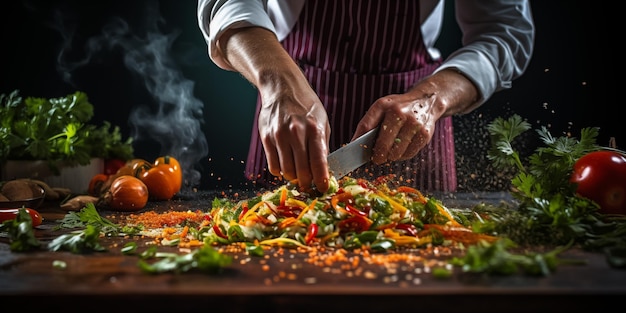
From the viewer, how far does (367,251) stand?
1.53 metres

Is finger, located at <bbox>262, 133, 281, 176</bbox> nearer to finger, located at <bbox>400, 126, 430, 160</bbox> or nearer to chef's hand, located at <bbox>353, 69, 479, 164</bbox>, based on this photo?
chef's hand, located at <bbox>353, 69, 479, 164</bbox>

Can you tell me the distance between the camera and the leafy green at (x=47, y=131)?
292cm

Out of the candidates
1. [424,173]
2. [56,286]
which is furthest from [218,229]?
[424,173]

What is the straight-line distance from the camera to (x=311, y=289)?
3.75 feet

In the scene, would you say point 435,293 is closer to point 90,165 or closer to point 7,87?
point 90,165

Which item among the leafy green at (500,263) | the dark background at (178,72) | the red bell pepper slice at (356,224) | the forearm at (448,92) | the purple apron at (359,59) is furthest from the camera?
the dark background at (178,72)

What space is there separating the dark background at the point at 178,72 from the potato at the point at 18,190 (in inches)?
71.5

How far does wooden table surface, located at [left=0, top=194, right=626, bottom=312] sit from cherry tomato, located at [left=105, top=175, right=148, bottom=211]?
112 cm

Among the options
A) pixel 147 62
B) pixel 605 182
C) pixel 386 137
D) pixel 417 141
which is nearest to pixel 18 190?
pixel 386 137

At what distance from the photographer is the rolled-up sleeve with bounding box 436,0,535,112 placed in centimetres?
269

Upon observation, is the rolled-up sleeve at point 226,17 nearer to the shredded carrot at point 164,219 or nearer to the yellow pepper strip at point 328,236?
the shredded carrot at point 164,219

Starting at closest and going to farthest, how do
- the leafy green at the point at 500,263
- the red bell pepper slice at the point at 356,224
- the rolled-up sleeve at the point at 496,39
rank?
the leafy green at the point at 500,263 < the red bell pepper slice at the point at 356,224 < the rolled-up sleeve at the point at 496,39

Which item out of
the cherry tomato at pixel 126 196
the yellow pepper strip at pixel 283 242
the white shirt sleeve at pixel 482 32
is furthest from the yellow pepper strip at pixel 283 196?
the cherry tomato at pixel 126 196

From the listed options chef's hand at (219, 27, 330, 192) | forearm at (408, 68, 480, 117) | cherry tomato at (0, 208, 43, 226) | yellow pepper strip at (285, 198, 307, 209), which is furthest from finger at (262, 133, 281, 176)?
cherry tomato at (0, 208, 43, 226)
